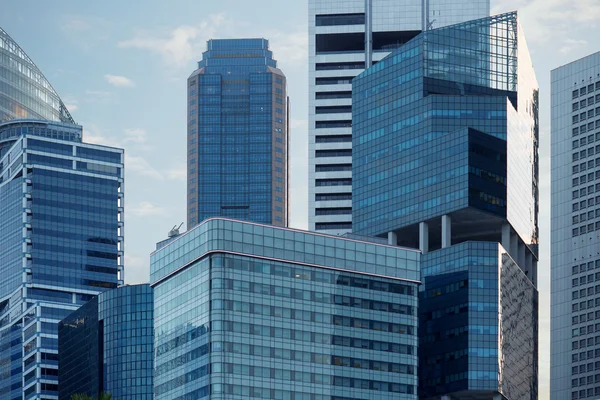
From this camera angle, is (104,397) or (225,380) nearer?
(104,397)

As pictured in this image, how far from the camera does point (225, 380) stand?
198 meters

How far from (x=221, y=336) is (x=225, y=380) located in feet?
18.2

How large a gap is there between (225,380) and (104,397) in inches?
1069

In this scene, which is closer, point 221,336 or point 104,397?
point 104,397

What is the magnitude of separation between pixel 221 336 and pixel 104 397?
28.7 meters

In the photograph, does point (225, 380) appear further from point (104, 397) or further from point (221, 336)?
point (104, 397)

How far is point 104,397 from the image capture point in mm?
173750

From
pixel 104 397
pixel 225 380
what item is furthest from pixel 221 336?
pixel 104 397

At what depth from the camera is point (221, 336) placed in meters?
200
